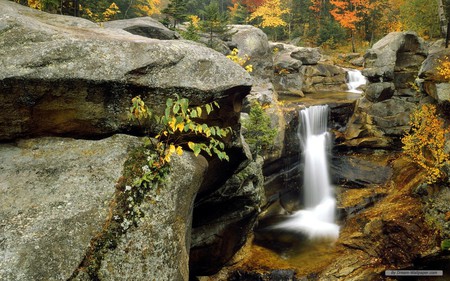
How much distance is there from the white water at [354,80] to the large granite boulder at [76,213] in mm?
27544

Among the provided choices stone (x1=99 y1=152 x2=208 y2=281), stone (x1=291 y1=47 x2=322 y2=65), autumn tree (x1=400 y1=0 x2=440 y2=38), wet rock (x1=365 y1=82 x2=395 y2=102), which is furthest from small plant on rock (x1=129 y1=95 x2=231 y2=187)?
autumn tree (x1=400 y1=0 x2=440 y2=38)

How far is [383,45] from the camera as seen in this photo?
75.8ft

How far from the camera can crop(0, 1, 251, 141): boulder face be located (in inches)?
232

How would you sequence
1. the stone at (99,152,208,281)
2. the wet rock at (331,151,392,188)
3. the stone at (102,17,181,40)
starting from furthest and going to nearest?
the wet rock at (331,151,392,188), the stone at (102,17,181,40), the stone at (99,152,208,281)

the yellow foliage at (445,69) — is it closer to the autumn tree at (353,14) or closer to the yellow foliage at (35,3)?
the yellow foliage at (35,3)

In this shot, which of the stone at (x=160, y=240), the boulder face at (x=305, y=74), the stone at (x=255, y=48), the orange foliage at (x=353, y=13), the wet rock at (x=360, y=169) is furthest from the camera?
the orange foliage at (x=353, y=13)

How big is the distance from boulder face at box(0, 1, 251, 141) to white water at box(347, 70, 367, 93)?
84.9 ft

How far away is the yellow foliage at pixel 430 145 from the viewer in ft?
47.5

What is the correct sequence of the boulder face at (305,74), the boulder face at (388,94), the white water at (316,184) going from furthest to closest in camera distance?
the boulder face at (305,74), the boulder face at (388,94), the white water at (316,184)

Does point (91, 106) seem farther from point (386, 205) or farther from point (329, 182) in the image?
point (329, 182)

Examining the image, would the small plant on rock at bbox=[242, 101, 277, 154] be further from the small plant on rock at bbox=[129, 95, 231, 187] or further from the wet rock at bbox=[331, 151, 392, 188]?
the small plant on rock at bbox=[129, 95, 231, 187]

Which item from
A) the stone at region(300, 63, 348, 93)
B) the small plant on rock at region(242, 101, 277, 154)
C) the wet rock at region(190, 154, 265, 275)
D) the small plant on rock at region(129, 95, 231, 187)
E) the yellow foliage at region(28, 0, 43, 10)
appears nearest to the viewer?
the small plant on rock at region(129, 95, 231, 187)

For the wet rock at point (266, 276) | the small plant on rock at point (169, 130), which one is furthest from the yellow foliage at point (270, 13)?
the small plant on rock at point (169, 130)

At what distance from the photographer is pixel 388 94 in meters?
23.0
